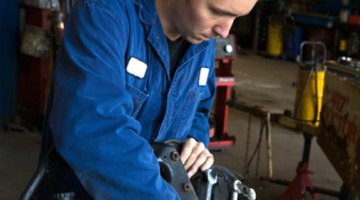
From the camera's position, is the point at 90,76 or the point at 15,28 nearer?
the point at 90,76

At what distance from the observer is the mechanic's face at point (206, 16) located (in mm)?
852

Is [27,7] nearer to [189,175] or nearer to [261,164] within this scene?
[261,164]

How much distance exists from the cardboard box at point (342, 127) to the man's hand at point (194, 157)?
35.9 inches

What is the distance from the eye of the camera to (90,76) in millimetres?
767

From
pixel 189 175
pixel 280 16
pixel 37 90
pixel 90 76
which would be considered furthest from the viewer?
pixel 280 16

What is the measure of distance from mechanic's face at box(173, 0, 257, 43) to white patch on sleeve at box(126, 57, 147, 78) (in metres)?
0.10

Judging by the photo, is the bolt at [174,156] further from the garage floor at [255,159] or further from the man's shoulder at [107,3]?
the garage floor at [255,159]

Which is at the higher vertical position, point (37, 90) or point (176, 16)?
point (176, 16)

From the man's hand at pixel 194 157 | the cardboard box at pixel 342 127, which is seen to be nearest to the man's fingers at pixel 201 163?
the man's hand at pixel 194 157

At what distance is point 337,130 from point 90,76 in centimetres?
147

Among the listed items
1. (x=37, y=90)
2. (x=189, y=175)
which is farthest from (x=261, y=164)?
(x=189, y=175)

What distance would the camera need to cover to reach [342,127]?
6.46ft

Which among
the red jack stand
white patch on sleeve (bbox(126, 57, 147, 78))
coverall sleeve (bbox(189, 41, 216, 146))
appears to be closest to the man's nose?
white patch on sleeve (bbox(126, 57, 147, 78))

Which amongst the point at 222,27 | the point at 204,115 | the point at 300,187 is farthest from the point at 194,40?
the point at 300,187
